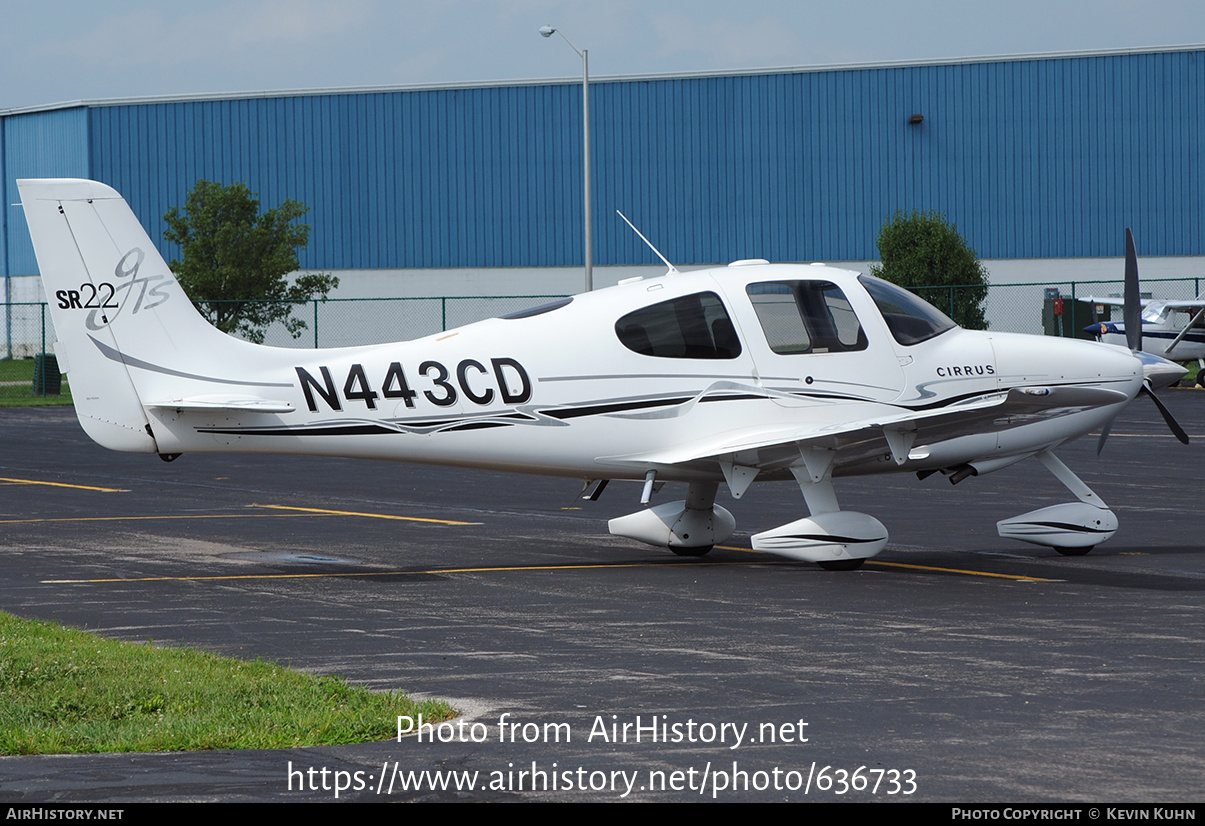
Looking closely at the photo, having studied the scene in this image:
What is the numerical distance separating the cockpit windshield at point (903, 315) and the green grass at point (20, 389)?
23.7 m

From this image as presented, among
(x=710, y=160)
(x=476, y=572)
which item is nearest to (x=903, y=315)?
(x=476, y=572)

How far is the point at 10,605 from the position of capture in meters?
11.7

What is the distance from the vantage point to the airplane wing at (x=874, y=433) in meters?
12.3

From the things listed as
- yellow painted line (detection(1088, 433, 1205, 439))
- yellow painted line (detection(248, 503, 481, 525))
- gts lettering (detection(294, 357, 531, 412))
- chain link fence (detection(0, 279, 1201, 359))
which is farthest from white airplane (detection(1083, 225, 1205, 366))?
gts lettering (detection(294, 357, 531, 412))

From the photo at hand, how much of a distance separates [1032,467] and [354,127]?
146ft

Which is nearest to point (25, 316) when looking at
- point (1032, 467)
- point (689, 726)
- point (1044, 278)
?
point (1044, 278)

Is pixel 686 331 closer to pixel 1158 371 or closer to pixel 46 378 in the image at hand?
pixel 1158 371

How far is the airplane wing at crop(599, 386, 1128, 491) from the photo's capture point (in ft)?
40.4

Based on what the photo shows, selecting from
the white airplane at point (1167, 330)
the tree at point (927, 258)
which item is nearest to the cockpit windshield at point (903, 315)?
the white airplane at point (1167, 330)

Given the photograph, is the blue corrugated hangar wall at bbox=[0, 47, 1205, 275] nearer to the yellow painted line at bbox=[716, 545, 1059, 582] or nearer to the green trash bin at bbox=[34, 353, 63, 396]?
the green trash bin at bbox=[34, 353, 63, 396]

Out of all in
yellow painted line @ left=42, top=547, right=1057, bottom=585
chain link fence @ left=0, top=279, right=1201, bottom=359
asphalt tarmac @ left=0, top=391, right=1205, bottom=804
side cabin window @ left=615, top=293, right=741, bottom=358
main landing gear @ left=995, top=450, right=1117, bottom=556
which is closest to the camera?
asphalt tarmac @ left=0, top=391, right=1205, bottom=804

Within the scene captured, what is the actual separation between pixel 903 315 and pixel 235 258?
3786 cm

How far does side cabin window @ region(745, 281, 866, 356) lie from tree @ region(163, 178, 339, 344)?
36.0 meters
